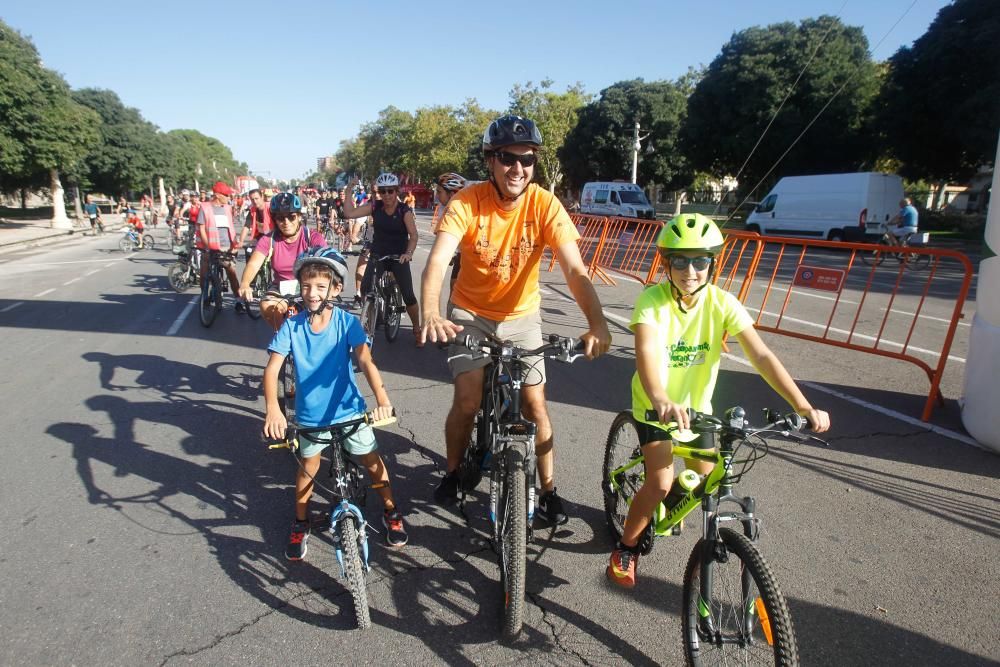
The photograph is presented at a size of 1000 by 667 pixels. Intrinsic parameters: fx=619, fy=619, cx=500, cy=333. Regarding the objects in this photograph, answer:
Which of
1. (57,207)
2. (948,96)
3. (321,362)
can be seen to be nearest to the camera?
(321,362)

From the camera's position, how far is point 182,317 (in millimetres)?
9648

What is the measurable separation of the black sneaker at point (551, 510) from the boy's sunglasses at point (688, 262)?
1516 mm

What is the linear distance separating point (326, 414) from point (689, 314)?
1.83 meters

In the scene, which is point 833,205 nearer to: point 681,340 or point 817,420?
point 681,340

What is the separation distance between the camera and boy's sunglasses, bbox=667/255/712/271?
2.61 m

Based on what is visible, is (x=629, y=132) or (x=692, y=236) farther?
(x=629, y=132)

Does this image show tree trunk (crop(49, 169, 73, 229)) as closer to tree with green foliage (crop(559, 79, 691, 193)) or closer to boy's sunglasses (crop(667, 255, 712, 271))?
tree with green foliage (crop(559, 79, 691, 193))

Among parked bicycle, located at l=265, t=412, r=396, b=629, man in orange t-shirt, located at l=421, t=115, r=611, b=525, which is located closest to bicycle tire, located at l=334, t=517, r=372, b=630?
parked bicycle, located at l=265, t=412, r=396, b=629

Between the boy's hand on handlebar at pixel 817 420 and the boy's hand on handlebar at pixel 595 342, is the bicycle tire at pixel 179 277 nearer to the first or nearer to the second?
the boy's hand on handlebar at pixel 595 342

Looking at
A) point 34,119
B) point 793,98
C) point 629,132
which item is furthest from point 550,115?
point 34,119

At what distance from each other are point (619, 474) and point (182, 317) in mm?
8527

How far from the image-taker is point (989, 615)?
2857mm

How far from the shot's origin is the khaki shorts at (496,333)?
317 cm

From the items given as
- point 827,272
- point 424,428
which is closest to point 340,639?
point 424,428
